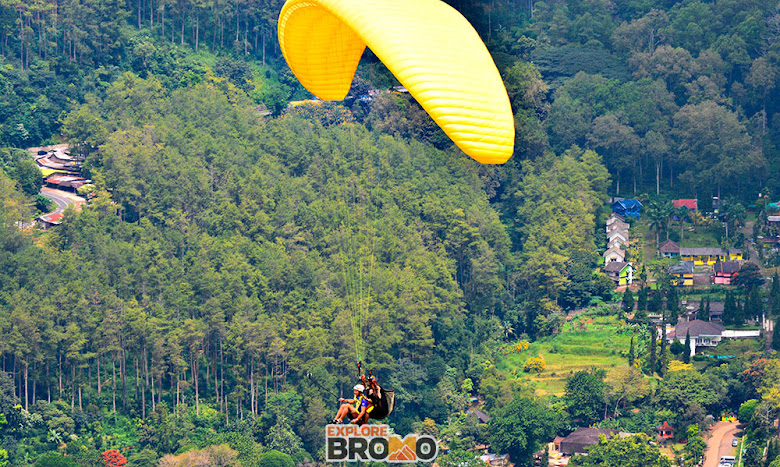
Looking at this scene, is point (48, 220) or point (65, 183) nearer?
point (48, 220)

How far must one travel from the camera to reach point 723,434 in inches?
2363

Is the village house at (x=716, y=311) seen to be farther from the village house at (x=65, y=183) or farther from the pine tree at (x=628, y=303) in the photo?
the village house at (x=65, y=183)

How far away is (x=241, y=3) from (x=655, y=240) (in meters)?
26.5

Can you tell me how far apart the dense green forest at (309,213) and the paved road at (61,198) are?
4.55 feet

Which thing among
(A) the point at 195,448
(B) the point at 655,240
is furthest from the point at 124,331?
(B) the point at 655,240

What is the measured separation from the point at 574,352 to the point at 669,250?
10.6 metres

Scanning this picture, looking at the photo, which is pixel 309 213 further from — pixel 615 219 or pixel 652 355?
pixel 615 219

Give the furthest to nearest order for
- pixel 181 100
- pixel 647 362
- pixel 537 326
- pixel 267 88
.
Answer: pixel 267 88 → pixel 181 100 → pixel 537 326 → pixel 647 362

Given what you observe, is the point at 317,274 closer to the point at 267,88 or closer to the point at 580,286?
the point at 580,286

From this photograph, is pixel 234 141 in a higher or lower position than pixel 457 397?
higher

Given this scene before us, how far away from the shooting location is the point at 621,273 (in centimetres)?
7256

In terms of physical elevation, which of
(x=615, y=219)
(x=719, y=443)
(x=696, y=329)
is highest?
(x=615, y=219)

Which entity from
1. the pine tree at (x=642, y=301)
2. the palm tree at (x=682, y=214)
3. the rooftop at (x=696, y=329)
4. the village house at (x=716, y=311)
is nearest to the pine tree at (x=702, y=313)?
the village house at (x=716, y=311)

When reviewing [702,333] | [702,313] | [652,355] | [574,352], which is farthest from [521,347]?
[702,313]
